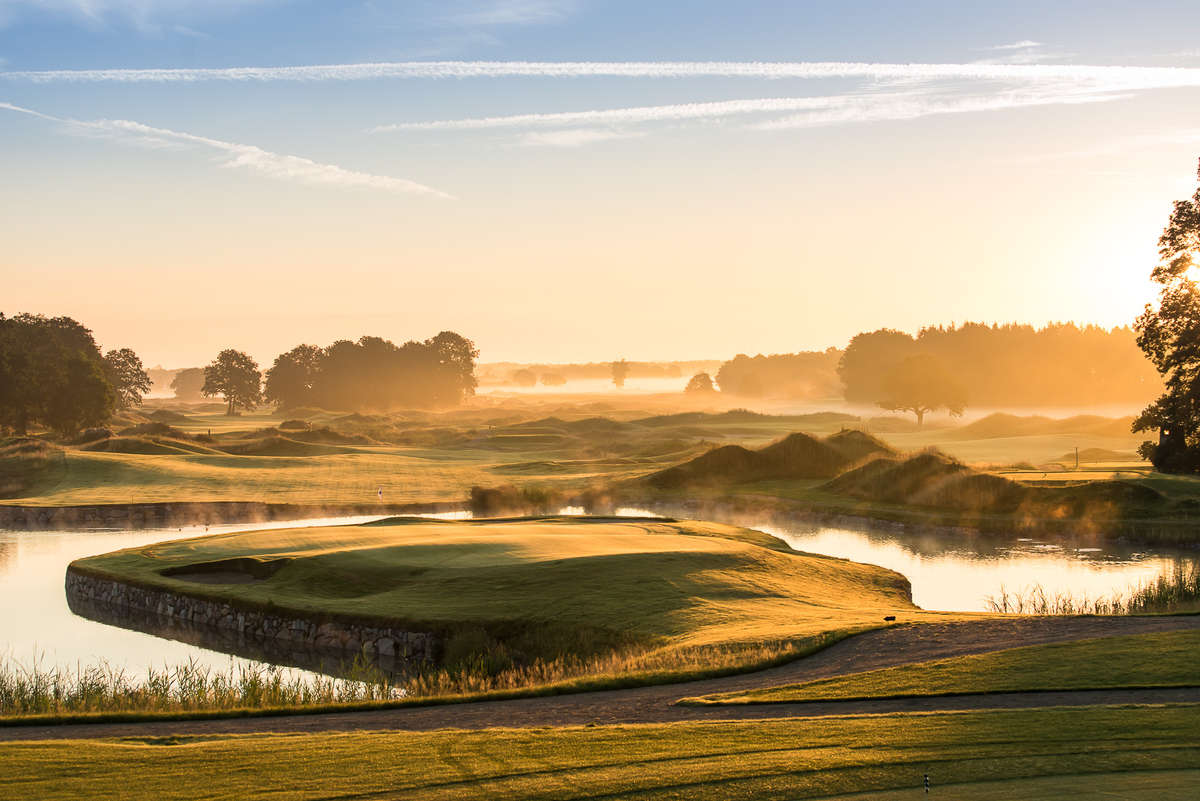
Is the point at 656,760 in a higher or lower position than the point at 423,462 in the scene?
higher

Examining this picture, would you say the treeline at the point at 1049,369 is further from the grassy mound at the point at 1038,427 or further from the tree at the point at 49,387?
the tree at the point at 49,387

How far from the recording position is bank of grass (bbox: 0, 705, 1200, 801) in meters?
11.2

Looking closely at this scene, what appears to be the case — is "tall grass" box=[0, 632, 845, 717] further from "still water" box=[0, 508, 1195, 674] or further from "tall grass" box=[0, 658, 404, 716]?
"still water" box=[0, 508, 1195, 674]

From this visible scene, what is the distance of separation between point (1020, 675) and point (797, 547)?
2917cm

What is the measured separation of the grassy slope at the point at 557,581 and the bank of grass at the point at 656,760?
8.21m

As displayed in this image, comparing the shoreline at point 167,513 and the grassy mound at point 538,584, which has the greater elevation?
the grassy mound at point 538,584

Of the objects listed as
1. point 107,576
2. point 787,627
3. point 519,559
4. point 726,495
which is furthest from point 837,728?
point 726,495

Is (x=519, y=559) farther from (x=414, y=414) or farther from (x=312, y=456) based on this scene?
(x=414, y=414)

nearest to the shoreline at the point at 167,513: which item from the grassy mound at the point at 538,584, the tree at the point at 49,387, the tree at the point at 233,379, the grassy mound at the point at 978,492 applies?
the grassy mound at the point at 538,584

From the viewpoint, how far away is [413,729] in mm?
15133

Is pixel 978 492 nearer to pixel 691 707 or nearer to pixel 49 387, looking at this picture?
pixel 691 707

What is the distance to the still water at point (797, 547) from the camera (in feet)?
88.7

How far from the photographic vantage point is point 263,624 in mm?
28281

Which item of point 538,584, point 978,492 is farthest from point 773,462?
point 538,584
